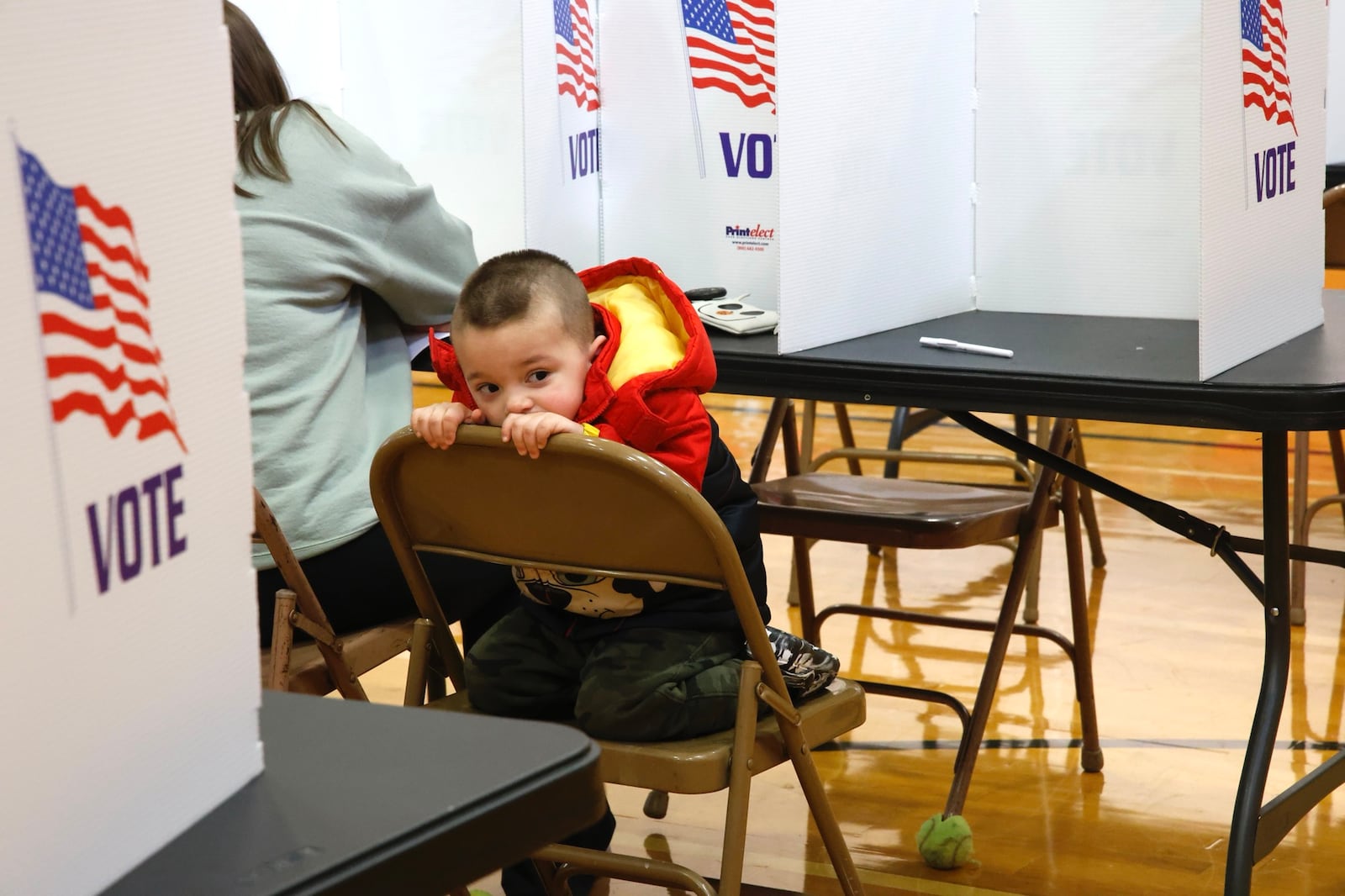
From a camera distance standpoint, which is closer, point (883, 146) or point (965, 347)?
point (965, 347)

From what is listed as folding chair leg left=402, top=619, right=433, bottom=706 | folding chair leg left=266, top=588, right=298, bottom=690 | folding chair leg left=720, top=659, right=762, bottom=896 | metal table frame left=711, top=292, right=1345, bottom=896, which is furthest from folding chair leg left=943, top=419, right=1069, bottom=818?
folding chair leg left=266, top=588, right=298, bottom=690

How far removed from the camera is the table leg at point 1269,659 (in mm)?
1810

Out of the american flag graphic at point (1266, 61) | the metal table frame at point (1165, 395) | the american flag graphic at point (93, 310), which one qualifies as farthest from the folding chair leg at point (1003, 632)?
the american flag graphic at point (93, 310)

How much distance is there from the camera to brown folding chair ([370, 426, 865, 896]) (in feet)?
4.58

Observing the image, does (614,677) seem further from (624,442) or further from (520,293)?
(520,293)

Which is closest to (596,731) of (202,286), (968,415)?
(968,415)

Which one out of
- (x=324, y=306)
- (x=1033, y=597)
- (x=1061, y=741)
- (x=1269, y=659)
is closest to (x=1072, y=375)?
(x=1269, y=659)

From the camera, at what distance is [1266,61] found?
6.31 ft

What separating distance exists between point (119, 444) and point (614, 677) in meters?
0.96

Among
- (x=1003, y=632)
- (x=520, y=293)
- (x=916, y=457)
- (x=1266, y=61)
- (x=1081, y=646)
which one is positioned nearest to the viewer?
(x=520, y=293)

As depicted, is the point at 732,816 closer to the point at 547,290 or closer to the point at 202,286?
the point at 547,290

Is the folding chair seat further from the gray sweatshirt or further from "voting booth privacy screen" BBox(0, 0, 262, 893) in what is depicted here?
"voting booth privacy screen" BBox(0, 0, 262, 893)

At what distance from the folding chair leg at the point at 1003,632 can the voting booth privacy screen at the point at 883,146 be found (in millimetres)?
304

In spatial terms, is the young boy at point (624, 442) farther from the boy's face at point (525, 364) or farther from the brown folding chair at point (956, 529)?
the brown folding chair at point (956, 529)
